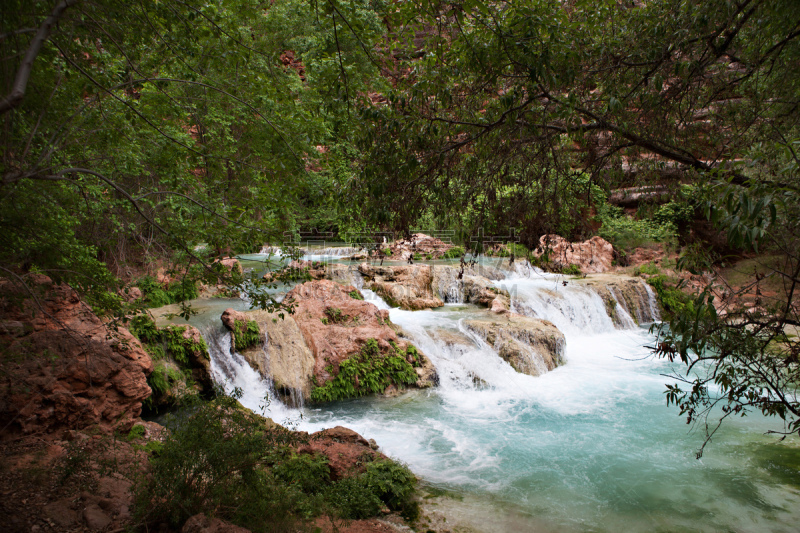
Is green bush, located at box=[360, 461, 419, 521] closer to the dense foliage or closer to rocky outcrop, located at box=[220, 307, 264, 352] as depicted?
the dense foliage

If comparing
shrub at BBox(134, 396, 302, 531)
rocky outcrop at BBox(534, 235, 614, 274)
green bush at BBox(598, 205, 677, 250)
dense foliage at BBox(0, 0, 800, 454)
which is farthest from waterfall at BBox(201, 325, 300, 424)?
green bush at BBox(598, 205, 677, 250)

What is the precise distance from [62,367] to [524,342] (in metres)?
8.11

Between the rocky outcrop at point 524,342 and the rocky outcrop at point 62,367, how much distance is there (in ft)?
21.9

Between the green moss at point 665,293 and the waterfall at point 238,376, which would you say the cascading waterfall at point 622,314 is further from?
the waterfall at point 238,376

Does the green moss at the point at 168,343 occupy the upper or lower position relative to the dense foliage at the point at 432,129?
lower

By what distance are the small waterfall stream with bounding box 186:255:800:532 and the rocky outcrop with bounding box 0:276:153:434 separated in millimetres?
2209

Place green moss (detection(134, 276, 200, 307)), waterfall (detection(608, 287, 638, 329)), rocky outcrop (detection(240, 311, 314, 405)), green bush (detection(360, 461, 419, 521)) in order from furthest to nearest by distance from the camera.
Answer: waterfall (detection(608, 287, 638, 329)), green moss (detection(134, 276, 200, 307)), rocky outcrop (detection(240, 311, 314, 405)), green bush (detection(360, 461, 419, 521))

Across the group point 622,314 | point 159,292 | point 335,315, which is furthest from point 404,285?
point 622,314

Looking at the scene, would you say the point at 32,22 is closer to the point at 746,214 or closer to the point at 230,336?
the point at 746,214

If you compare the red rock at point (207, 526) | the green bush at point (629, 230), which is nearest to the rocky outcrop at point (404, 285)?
the red rock at point (207, 526)

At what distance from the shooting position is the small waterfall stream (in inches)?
200

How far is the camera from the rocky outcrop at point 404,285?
11992 millimetres

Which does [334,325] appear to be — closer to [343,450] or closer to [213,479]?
[343,450]

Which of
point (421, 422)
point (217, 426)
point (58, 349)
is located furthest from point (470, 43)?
point (421, 422)
